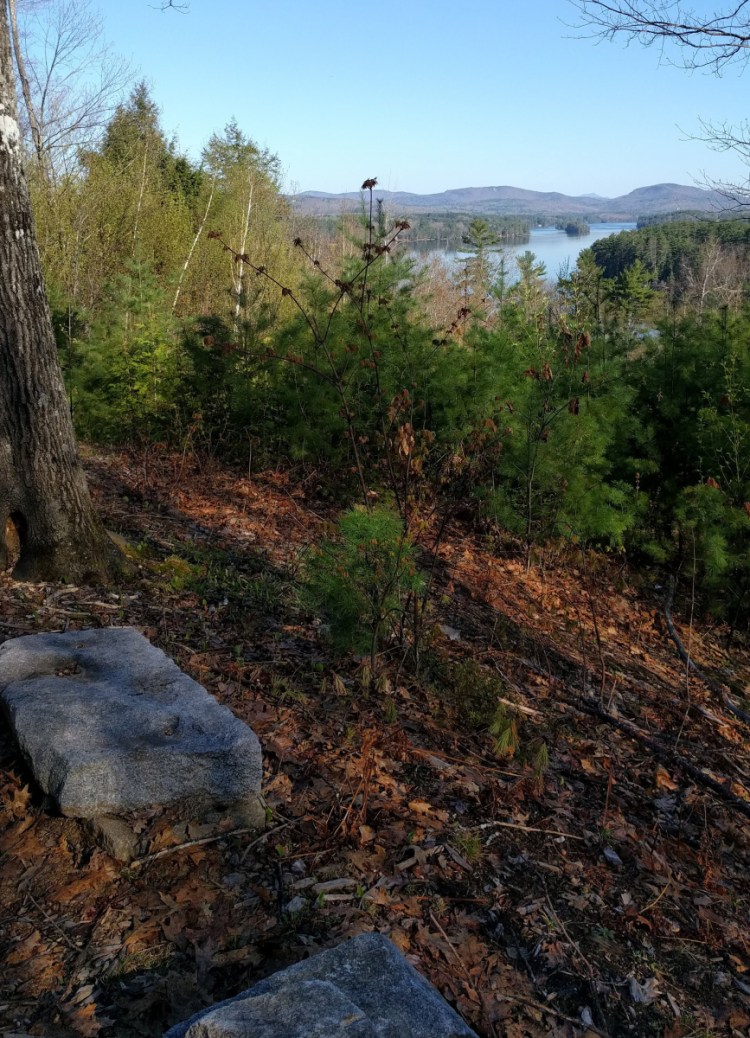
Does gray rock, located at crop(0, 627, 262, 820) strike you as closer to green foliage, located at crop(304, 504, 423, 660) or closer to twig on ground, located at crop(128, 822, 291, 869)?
twig on ground, located at crop(128, 822, 291, 869)

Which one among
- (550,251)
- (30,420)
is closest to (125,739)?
(30,420)

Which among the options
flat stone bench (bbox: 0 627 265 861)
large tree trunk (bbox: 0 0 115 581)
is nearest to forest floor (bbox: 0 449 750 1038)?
flat stone bench (bbox: 0 627 265 861)

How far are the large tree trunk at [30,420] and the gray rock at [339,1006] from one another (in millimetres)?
3222

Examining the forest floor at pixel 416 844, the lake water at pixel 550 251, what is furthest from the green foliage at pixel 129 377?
the lake water at pixel 550 251

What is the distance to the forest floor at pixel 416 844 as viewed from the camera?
2361mm

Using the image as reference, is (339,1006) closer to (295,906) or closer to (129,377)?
(295,906)

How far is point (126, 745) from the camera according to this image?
2.78 metres

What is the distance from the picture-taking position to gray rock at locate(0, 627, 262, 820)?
271 centimetres

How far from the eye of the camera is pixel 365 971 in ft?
6.42

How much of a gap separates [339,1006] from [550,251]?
10558 cm

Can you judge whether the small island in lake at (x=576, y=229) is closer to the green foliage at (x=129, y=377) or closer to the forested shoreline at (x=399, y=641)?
the forested shoreline at (x=399, y=641)

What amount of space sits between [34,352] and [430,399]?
4.51m

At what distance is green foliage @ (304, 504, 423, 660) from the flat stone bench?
989 mm

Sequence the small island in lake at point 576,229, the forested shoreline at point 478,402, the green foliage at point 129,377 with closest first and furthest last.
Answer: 1. the forested shoreline at point 478,402
2. the green foliage at point 129,377
3. the small island in lake at point 576,229
